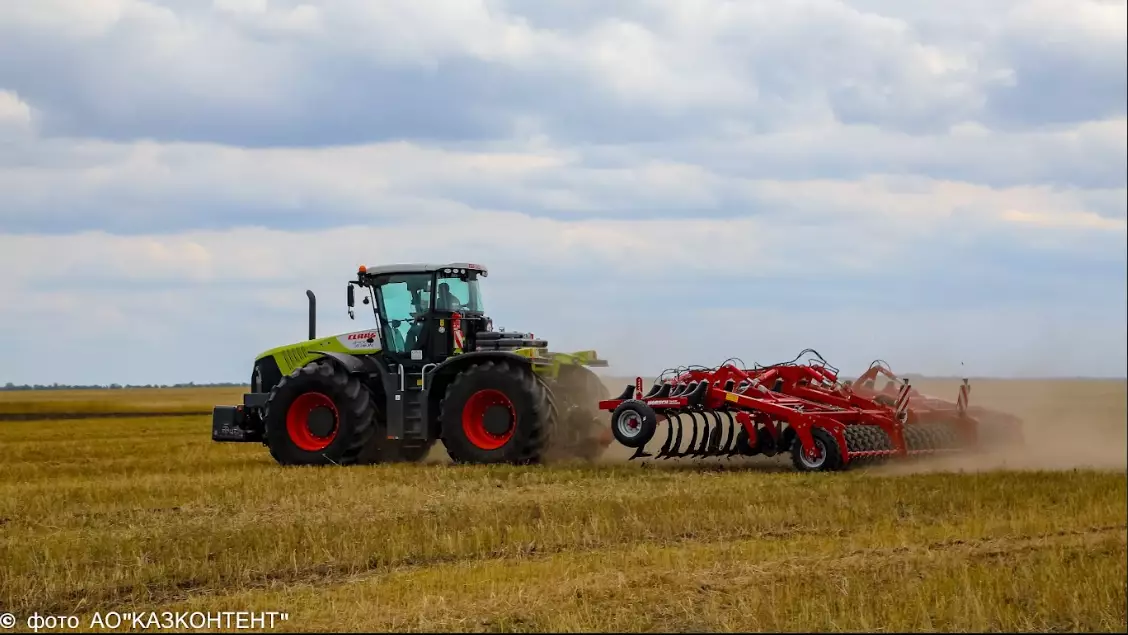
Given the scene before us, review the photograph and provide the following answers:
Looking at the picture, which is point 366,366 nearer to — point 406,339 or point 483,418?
point 406,339

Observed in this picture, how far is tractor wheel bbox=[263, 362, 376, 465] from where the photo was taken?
1802 centimetres

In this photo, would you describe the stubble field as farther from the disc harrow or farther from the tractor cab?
the tractor cab

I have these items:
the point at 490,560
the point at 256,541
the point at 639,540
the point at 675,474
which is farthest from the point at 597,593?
the point at 675,474

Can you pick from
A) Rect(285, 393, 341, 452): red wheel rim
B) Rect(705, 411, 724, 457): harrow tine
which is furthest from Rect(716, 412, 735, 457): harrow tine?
Rect(285, 393, 341, 452): red wheel rim

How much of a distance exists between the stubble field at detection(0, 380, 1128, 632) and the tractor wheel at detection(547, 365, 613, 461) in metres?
0.62

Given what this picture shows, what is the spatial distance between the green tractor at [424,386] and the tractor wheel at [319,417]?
0.04ft

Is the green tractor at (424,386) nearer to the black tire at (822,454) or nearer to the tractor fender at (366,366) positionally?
the tractor fender at (366,366)

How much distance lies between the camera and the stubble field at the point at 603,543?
8.12 meters

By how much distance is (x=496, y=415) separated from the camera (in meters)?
17.5

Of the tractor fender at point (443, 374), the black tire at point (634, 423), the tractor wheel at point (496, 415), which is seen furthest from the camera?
the tractor fender at point (443, 374)

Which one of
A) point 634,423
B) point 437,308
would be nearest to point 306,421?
point 437,308

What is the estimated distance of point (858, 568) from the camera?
9.43 m

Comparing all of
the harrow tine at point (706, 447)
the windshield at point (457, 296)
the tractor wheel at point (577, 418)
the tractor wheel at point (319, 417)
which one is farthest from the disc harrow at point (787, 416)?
the tractor wheel at point (319, 417)

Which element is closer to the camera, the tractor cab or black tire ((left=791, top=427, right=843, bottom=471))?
black tire ((left=791, top=427, right=843, bottom=471))
